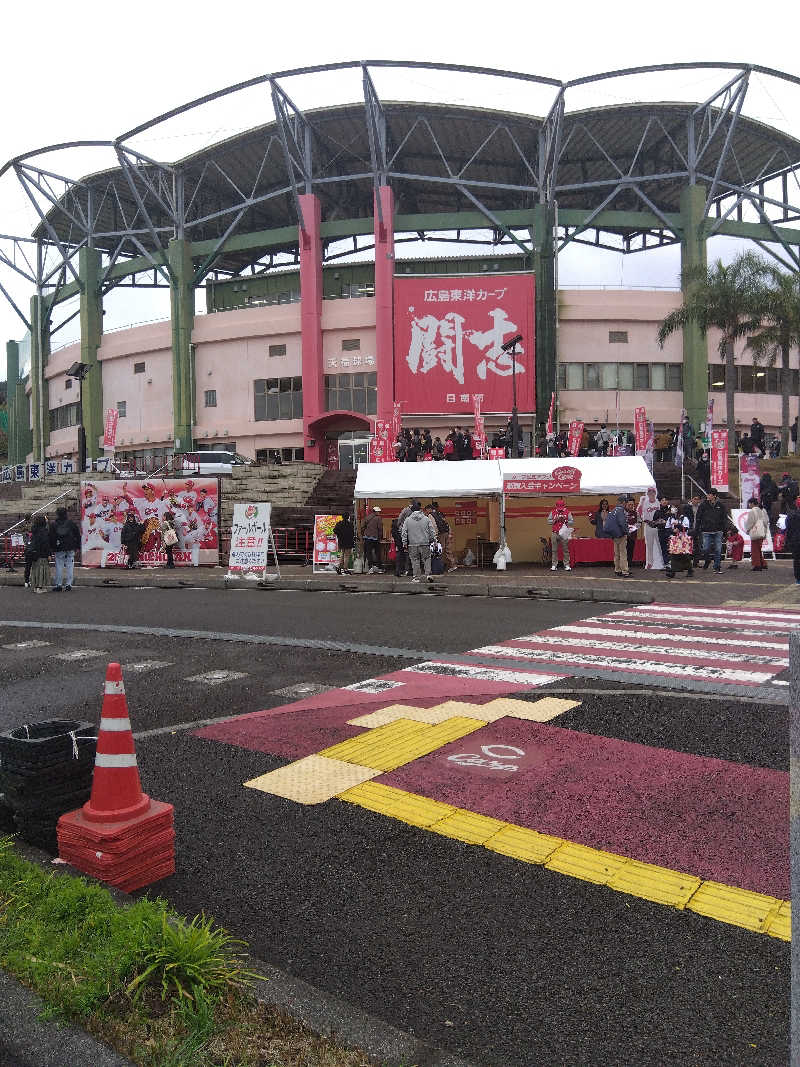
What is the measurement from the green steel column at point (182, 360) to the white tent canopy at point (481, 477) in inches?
1020

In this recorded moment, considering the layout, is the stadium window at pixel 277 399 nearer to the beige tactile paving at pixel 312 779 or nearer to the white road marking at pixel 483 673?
the white road marking at pixel 483 673

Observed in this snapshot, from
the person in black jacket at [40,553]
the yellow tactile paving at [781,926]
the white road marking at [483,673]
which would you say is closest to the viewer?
the yellow tactile paving at [781,926]

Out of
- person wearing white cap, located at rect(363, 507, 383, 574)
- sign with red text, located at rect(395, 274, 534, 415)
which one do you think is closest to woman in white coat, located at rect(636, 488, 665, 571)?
person wearing white cap, located at rect(363, 507, 383, 574)

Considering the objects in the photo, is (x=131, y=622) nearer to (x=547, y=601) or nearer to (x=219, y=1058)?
(x=547, y=601)

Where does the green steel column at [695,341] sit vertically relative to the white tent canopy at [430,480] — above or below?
above

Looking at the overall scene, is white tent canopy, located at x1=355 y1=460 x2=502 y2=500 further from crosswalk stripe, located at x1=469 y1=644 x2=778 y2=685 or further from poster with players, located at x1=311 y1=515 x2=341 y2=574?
crosswalk stripe, located at x1=469 y1=644 x2=778 y2=685

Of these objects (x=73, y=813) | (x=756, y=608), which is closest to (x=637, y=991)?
(x=73, y=813)

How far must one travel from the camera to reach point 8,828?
394cm

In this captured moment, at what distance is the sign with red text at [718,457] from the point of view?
22891 millimetres

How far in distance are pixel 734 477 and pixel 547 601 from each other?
17.7 meters

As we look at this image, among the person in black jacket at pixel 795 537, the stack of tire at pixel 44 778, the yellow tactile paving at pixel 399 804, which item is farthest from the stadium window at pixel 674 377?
the stack of tire at pixel 44 778

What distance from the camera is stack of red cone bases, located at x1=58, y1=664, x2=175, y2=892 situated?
3422 mm

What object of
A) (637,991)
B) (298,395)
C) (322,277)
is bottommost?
(637,991)

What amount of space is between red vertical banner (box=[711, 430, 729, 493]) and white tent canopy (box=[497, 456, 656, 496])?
4641mm
